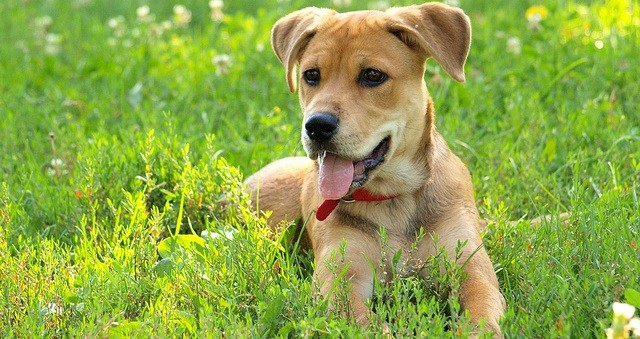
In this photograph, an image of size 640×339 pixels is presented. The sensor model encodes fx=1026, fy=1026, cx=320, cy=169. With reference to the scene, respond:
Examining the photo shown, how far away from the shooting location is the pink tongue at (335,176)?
4.75m

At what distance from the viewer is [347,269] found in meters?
4.33

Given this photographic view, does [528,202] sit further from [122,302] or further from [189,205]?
[122,302]

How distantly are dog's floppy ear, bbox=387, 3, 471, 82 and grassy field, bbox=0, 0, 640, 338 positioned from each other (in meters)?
0.77

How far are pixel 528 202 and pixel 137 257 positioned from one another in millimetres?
2215

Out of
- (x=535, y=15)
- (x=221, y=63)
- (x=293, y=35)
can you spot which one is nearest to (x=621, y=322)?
(x=293, y=35)

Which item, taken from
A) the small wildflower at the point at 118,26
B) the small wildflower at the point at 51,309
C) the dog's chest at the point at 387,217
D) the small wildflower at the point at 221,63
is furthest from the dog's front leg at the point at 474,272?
the small wildflower at the point at 118,26

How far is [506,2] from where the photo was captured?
9.59 meters

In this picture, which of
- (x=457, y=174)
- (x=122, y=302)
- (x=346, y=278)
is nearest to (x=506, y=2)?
(x=457, y=174)

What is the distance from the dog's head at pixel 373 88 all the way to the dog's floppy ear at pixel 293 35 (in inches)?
0.9

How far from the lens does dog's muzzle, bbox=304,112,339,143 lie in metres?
4.61

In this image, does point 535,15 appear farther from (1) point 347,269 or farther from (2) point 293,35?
(1) point 347,269

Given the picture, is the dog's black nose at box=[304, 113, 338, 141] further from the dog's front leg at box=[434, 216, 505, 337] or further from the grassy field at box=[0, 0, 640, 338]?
the dog's front leg at box=[434, 216, 505, 337]

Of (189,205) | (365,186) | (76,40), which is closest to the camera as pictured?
(365,186)

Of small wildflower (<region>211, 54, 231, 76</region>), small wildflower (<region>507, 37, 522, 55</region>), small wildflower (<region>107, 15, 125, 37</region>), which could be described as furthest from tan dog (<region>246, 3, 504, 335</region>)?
small wildflower (<region>107, 15, 125, 37</region>)
